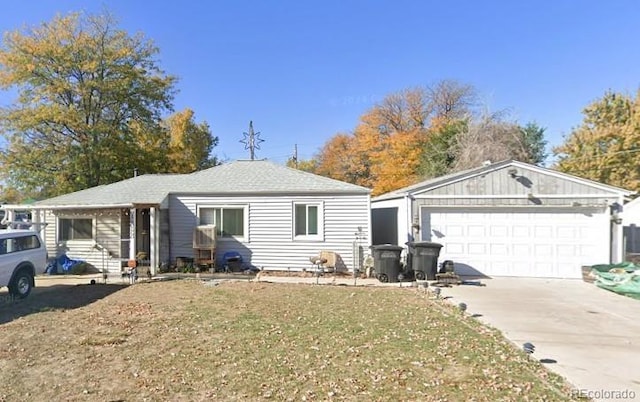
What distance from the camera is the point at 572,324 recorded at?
7148mm

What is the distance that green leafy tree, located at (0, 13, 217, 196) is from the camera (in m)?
21.6

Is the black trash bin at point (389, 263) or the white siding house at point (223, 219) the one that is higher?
the white siding house at point (223, 219)

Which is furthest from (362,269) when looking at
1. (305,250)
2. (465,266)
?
(465,266)

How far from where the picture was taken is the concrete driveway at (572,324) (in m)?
4.78

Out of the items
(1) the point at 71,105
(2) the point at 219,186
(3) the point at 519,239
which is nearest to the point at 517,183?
(3) the point at 519,239

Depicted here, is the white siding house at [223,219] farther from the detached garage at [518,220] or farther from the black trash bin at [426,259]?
the detached garage at [518,220]

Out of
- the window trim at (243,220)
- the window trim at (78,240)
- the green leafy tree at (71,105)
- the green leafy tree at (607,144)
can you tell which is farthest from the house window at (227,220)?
the green leafy tree at (607,144)

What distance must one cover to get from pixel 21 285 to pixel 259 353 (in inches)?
303

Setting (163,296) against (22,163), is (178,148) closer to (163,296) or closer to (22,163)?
(22,163)

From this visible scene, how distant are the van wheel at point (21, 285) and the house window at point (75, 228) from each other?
15.5 feet

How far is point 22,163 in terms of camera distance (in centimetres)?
2170

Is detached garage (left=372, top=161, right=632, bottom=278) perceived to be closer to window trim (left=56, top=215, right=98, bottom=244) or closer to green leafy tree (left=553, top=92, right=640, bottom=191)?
window trim (left=56, top=215, right=98, bottom=244)

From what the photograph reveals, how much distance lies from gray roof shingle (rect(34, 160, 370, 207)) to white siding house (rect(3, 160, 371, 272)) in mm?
37

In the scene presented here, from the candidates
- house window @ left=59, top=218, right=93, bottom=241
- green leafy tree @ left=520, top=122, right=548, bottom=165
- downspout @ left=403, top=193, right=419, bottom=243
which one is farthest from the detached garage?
green leafy tree @ left=520, top=122, right=548, bottom=165
